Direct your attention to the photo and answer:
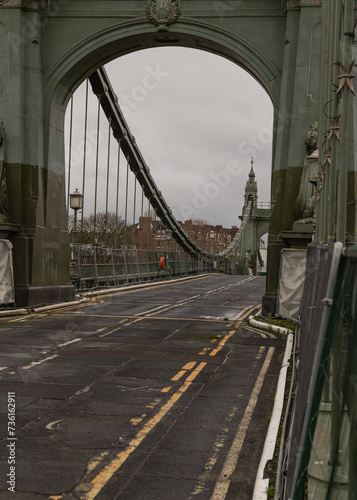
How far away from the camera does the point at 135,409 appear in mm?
8383

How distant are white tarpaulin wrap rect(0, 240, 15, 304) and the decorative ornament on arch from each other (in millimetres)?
8218

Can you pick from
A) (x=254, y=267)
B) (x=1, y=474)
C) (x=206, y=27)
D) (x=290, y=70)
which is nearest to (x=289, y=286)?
(x=290, y=70)

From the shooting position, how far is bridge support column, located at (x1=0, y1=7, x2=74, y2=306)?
67.7 ft

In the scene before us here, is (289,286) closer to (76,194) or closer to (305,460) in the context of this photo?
(76,194)

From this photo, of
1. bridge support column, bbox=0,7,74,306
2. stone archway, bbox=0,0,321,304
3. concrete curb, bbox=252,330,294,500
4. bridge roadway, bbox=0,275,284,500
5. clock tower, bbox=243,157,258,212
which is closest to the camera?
concrete curb, bbox=252,330,294,500

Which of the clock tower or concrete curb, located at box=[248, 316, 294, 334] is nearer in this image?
concrete curb, located at box=[248, 316, 294, 334]

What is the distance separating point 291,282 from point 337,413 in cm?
1479

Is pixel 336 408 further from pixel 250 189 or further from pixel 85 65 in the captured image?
pixel 250 189

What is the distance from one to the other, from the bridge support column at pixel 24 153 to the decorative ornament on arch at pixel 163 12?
3.60 metres

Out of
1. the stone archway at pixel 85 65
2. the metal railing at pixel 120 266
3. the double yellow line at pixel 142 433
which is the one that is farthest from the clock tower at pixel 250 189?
the double yellow line at pixel 142 433

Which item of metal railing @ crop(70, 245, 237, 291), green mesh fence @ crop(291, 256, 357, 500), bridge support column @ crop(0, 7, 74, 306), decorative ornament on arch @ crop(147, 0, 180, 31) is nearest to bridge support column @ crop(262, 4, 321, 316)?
decorative ornament on arch @ crop(147, 0, 180, 31)

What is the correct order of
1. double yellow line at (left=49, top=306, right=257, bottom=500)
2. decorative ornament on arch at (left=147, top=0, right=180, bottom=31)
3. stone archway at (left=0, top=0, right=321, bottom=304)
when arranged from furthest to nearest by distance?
decorative ornament on arch at (left=147, top=0, right=180, bottom=31), stone archway at (left=0, top=0, right=321, bottom=304), double yellow line at (left=49, top=306, right=257, bottom=500)

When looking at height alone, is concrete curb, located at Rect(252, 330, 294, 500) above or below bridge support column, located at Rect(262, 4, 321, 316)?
below

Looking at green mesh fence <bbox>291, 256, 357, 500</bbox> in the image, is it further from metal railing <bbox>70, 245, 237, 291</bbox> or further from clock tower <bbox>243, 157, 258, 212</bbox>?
clock tower <bbox>243, 157, 258, 212</bbox>
